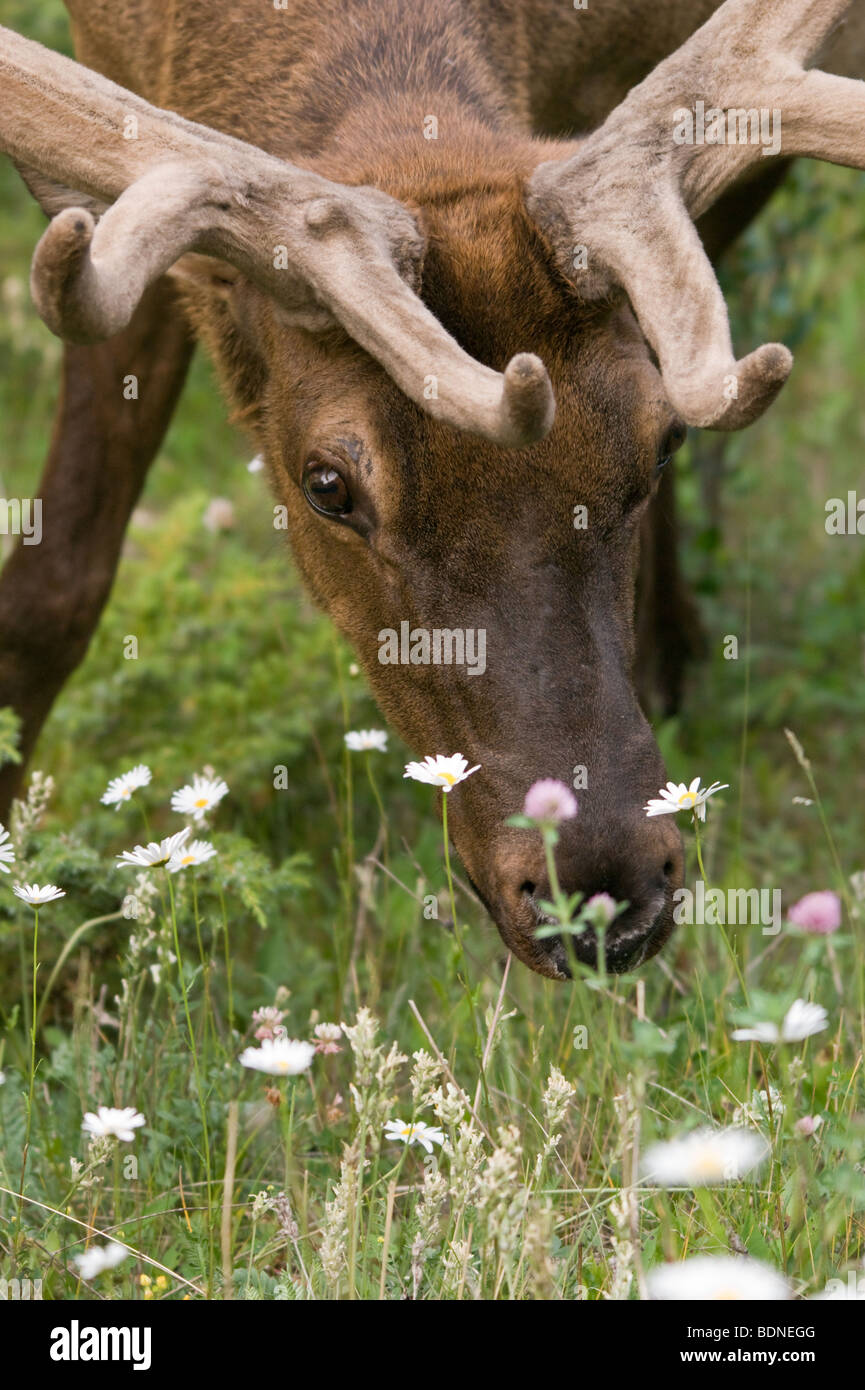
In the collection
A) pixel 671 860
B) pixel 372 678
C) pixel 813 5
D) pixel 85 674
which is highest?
pixel 813 5

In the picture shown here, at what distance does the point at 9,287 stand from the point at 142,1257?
226 inches

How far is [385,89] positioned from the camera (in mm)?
4156

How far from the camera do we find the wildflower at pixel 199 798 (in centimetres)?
355

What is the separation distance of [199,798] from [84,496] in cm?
164

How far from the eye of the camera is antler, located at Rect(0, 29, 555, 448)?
313 centimetres

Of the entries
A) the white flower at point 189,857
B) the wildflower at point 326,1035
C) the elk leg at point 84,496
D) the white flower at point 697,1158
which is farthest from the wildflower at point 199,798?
the white flower at point 697,1158

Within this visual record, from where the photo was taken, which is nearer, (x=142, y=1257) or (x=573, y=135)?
(x=142, y=1257)

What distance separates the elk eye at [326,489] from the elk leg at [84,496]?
1360 mm

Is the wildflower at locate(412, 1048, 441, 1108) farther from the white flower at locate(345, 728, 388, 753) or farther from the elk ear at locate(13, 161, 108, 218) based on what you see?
the elk ear at locate(13, 161, 108, 218)

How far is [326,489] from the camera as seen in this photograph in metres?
3.65

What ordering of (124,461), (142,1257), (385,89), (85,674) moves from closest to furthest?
(142,1257) → (385,89) → (124,461) → (85,674)

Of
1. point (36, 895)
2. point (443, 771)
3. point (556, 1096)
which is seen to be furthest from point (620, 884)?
point (36, 895)

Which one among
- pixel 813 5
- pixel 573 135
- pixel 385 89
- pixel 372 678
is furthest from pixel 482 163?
pixel 573 135

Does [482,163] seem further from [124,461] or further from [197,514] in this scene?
[197,514]
